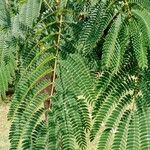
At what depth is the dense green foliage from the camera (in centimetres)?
152

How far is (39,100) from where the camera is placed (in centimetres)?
166

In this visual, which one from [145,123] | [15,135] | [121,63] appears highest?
[121,63]

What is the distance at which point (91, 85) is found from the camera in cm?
162

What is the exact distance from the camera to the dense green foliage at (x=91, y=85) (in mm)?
1516

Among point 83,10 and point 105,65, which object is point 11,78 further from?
point 105,65

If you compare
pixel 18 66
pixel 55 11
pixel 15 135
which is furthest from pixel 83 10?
pixel 15 135

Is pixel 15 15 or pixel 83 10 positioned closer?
pixel 83 10

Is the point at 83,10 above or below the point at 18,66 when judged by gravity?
above

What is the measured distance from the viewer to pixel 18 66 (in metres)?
1.90

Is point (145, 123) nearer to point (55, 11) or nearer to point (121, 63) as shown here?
point (121, 63)

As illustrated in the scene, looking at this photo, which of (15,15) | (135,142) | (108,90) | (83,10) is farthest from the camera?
(15,15)

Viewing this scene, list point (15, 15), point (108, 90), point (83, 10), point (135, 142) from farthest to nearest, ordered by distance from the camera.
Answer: point (15, 15) < point (83, 10) < point (108, 90) < point (135, 142)

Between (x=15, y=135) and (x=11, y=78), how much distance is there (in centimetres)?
31

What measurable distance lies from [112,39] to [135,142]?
1.06 feet
